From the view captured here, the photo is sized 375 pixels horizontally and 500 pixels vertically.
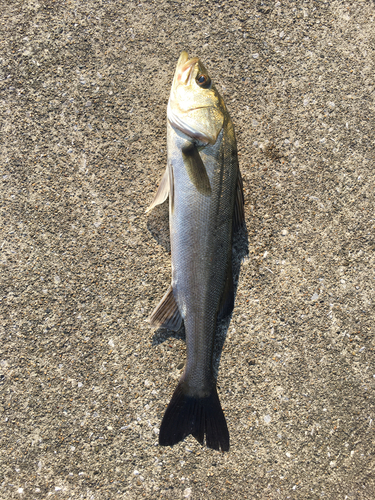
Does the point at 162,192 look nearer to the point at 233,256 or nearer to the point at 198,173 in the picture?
the point at 198,173

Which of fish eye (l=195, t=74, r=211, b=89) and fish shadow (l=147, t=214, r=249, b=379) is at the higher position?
fish eye (l=195, t=74, r=211, b=89)

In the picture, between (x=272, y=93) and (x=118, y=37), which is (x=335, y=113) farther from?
(x=118, y=37)

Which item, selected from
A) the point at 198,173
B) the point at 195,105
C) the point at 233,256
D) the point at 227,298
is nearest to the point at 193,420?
the point at 227,298

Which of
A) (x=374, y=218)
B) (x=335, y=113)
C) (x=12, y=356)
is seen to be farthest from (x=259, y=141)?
(x=12, y=356)

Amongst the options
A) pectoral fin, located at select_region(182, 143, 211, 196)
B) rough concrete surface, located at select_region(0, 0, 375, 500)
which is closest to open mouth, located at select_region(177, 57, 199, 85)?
rough concrete surface, located at select_region(0, 0, 375, 500)

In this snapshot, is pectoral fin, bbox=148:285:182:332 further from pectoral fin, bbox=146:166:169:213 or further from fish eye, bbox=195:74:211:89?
fish eye, bbox=195:74:211:89

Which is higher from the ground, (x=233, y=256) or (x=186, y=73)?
(x=186, y=73)

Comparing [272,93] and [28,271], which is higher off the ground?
[272,93]
